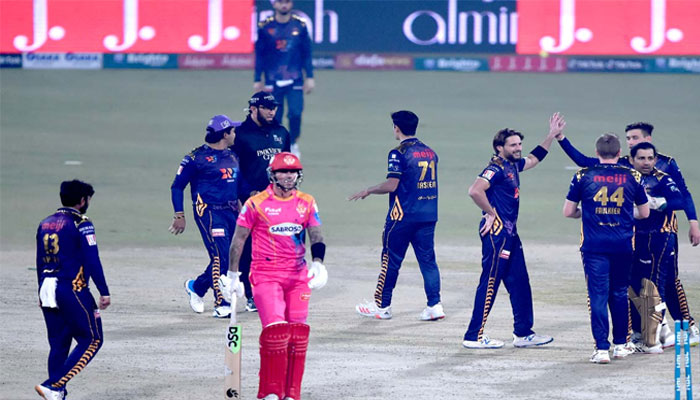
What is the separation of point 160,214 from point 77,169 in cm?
342

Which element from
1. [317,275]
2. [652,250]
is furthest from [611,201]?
[317,275]

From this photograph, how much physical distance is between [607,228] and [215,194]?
4418 mm

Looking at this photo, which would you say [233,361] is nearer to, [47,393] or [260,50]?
[47,393]

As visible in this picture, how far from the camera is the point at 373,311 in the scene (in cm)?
1337

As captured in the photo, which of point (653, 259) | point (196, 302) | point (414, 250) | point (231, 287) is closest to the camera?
point (231, 287)

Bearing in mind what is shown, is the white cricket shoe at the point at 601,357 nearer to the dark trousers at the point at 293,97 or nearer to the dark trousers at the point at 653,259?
the dark trousers at the point at 653,259

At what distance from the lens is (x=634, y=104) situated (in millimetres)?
27031

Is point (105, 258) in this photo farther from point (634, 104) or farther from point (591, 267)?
point (634, 104)

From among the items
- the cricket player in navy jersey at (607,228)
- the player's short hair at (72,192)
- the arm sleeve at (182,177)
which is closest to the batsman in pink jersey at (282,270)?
the player's short hair at (72,192)

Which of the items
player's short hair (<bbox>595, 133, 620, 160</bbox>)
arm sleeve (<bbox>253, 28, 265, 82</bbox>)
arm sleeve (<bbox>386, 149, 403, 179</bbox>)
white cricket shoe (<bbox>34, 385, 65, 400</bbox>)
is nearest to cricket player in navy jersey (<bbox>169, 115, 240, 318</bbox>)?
arm sleeve (<bbox>386, 149, 403, 179</bbox>)

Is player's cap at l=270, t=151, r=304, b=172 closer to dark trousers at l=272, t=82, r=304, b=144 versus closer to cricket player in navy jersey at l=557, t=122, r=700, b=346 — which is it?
cricket player in navy jersey at l=557, t=122, r=700, b=346

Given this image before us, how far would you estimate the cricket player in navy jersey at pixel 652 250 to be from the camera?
1166 centimetres

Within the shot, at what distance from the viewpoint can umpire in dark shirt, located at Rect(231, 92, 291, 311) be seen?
525 inches

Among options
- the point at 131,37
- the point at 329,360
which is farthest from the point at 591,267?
the point at 131,37
